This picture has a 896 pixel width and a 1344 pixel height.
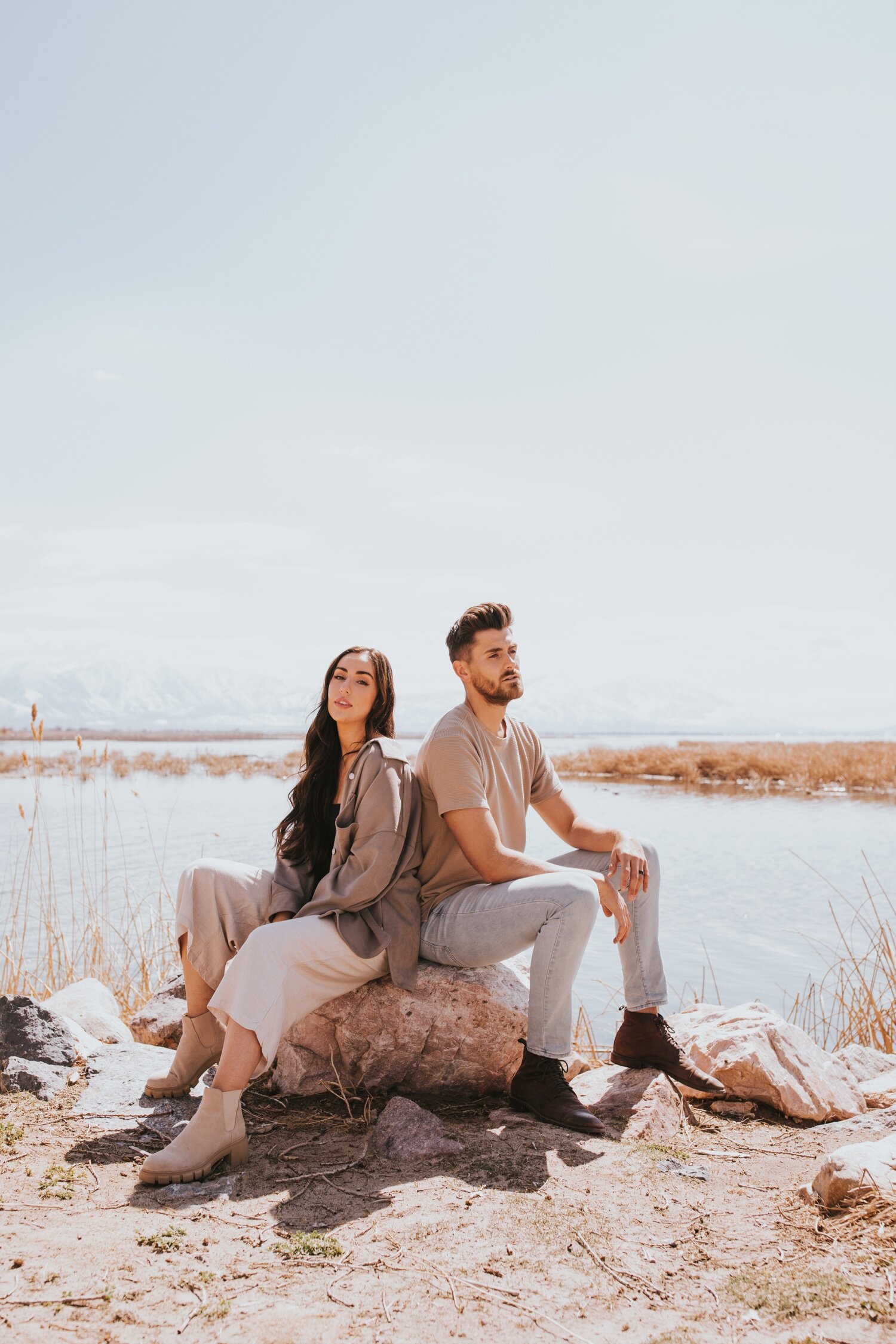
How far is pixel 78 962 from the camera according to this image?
6105mm

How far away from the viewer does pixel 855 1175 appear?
90.4 inches

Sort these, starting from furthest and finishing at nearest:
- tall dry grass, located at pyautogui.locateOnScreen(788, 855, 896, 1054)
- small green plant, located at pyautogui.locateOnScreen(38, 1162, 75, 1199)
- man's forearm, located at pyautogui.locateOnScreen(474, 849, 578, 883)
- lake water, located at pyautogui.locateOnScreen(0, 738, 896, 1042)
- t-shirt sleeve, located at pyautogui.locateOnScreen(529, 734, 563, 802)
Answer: lake water, located at pyautogui.locateOnScreen(0, 738, 896, 1042) < tall dry grass, located at pyautogui.locateOnScreen(788, 855, 896, 1054) < t-shirt sleeve, located at pyautogui.locateOnScreen(529, 734, 563, 802) < man's forearm, located at pyautogui.locateOnScreen(474, 849, 578, 883) < small green plant, located at pyautogui.locateOnScreen(38, 1162, 75, 1199)

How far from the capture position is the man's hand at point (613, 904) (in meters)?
3.10

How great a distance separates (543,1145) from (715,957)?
173 inches

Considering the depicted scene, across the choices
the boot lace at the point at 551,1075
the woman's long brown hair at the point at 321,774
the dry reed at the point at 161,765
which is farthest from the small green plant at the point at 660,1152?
the dry reed at the point at 161,765

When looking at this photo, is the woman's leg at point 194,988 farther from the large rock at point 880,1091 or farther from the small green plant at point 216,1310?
the large rock at point 880,1091

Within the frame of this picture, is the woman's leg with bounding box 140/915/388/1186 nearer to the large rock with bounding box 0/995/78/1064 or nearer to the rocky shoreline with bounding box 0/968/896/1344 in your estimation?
the rocky shoreline with bounding box 0/968/896/1344

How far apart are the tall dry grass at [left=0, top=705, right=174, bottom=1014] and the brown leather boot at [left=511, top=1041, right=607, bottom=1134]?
2.33 metres

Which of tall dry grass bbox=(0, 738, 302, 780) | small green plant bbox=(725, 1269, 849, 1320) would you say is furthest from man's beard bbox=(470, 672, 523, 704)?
tall dry grass bbox=(0, 738, 302, 780)

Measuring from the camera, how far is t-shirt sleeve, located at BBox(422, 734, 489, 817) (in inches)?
120

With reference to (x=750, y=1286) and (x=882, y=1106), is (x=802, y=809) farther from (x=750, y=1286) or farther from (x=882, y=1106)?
(x=750, y=1286)

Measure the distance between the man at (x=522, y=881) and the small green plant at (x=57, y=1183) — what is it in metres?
1.23

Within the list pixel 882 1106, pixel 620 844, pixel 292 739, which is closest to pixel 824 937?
pixel 882 1106

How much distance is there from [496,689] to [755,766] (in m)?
21.1
